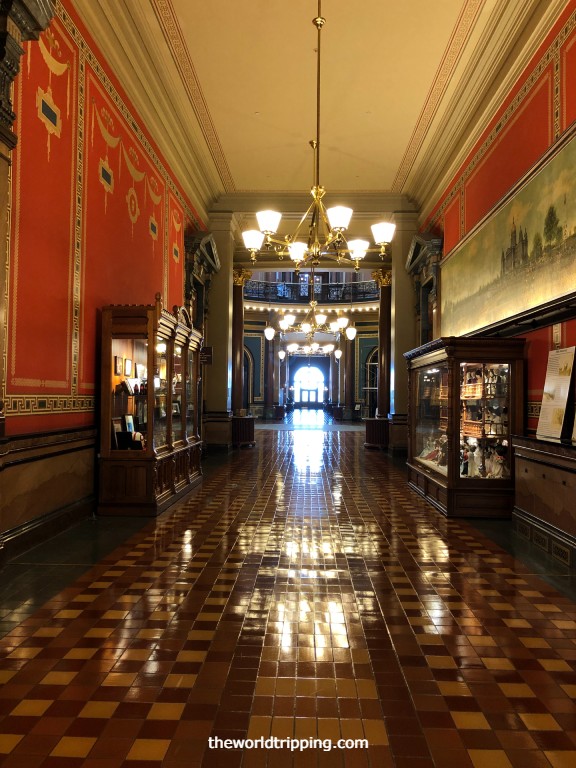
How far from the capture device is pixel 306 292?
3011cm

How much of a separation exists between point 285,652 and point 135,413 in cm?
419

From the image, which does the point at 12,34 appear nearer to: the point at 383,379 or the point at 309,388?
the point at 383,379

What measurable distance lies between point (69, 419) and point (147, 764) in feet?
13.6

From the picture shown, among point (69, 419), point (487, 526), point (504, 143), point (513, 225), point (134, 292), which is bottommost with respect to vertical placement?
point (487, 526)

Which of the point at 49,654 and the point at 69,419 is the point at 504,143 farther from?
the point at 49,654

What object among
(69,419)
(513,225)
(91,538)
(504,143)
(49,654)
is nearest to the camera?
(49,654)

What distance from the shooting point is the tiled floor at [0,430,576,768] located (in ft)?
7.14

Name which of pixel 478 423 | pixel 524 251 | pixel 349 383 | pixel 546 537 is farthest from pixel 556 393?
pixel 349 383

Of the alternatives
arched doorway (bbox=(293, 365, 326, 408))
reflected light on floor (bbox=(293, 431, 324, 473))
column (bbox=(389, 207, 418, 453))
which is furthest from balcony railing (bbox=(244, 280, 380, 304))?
column (bbox=(389, 207, 418, 453))

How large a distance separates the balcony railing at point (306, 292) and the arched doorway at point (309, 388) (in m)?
13.1

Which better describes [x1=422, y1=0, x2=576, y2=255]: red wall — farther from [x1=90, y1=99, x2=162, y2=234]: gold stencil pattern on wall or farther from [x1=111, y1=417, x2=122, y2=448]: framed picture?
[x1=111, y1=417, x2=122, y2=448]: framed picture

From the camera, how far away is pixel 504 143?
715cm

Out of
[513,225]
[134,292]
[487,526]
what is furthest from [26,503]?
[513,225]

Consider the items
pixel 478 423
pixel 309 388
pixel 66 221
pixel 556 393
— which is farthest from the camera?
pixel 309 388
